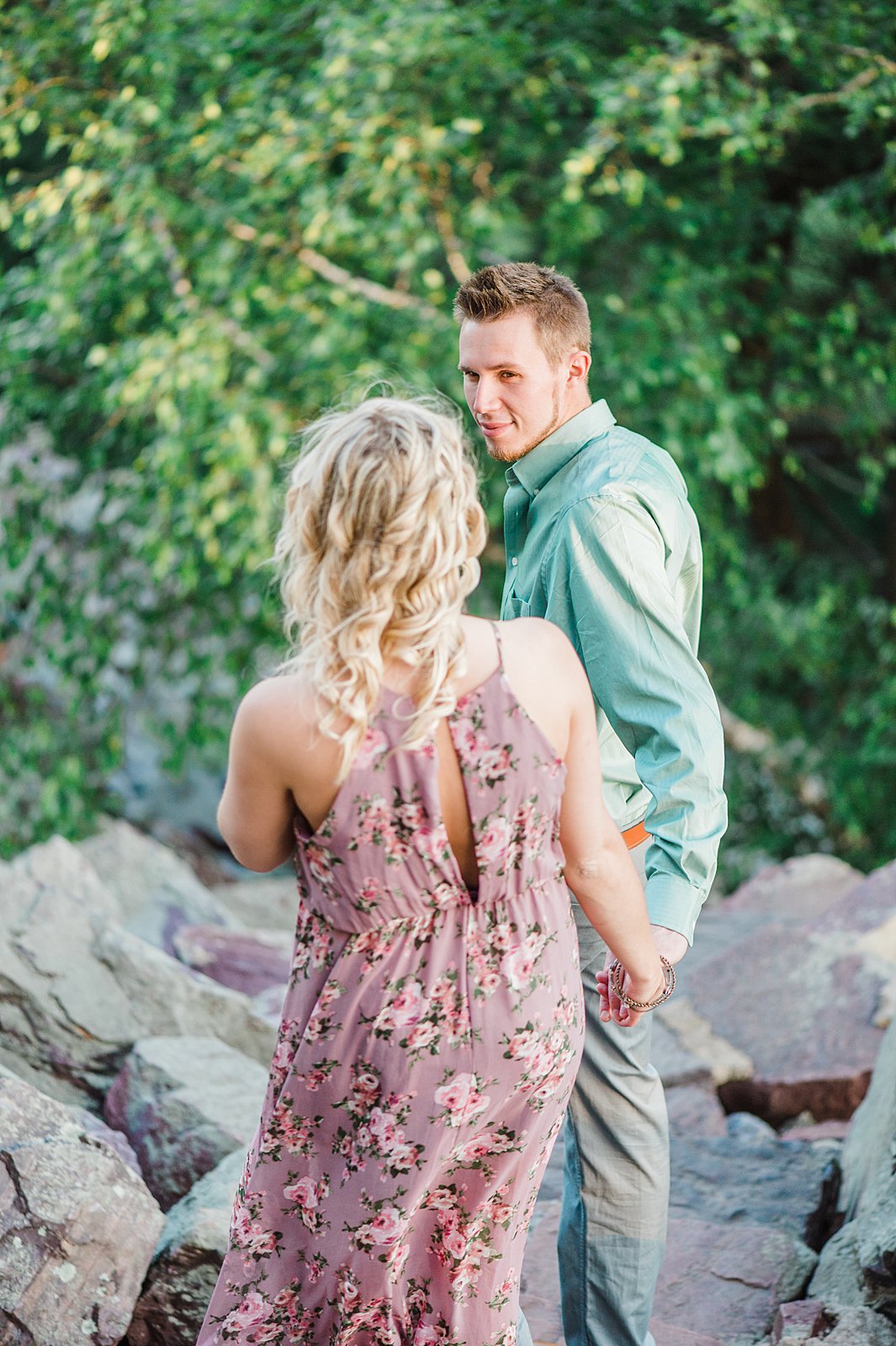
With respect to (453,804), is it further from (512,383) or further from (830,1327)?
(830,1327)

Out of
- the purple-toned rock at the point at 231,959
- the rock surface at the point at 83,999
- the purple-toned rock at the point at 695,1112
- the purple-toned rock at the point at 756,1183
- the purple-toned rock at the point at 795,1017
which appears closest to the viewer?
the purple-toned rock at the point at 756,1183

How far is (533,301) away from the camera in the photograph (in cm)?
203

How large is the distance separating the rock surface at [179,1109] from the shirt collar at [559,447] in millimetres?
1418


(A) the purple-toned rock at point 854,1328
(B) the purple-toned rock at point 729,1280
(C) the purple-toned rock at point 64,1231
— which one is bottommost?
(B) the purple-toned rock at point 729,1280

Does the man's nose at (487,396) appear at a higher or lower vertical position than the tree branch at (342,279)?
higher

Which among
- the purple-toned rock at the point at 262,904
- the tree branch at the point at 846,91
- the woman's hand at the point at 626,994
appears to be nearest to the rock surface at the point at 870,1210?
the woman's hand at the point at 626,994

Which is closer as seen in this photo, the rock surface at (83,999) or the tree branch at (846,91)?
the rock surface at (83,999)

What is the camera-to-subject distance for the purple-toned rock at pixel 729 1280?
7.57 ft

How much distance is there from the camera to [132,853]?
4.89 m

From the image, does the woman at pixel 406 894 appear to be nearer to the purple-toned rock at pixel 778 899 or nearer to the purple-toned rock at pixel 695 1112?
the purple-toned rock at pixel 695 1112

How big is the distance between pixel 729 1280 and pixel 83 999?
62.2 inches

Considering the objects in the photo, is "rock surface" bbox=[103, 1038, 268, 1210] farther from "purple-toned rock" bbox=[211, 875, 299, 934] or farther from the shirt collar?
"purple-toned rock" bbox=[211, 875, 299, 934]

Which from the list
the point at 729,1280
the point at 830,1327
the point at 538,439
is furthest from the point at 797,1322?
the point at 538,439

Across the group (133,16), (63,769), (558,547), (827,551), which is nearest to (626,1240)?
(558,547)
